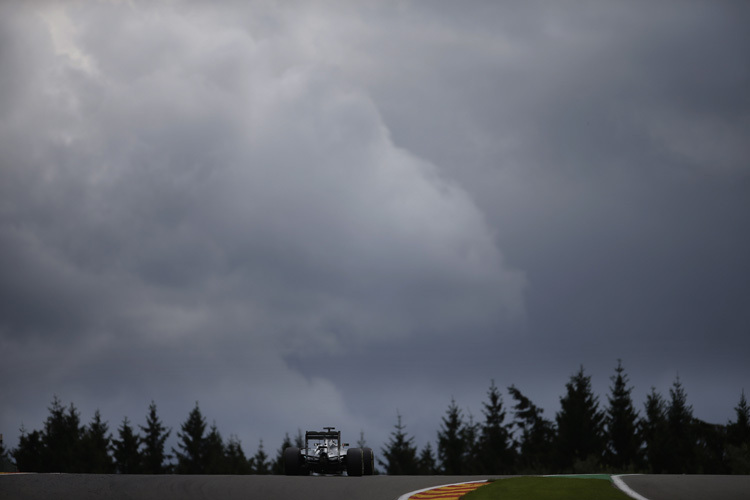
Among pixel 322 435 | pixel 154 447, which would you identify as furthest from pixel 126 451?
pixel 322 435

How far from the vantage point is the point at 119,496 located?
16.3 m

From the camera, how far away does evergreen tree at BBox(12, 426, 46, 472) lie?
115 m

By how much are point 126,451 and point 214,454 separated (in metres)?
11.5

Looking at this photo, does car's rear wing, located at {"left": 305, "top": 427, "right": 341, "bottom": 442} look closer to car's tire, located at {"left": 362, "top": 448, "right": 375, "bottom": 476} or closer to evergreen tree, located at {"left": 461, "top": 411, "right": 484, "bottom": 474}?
car's tire, located at {"left": 362, "top": 448, "right": 375, "bottom": 476}

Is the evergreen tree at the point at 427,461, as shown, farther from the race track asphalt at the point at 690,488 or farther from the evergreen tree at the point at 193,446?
the race track asphalt at the point at 690,488

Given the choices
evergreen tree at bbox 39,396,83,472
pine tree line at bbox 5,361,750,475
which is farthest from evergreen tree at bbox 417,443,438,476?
evergreen tree at bbox 39,396,83,472

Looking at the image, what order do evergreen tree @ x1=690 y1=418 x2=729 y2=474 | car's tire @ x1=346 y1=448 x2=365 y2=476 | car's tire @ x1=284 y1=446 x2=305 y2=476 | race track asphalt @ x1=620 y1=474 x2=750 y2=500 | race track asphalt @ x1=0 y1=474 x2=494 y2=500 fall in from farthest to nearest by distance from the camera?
1. evergreen tree @ x1=690 y1=418 x2=729 y2=474
2. car's tire @ x1=284 y1=446 x2=305 y2=476
3. car's tire @ x1=346 y1=448 x2=365 y2=476
4. race track asphalt @ x1=620 y1=474 x2=750 y2=500
5. race track asphalt @ x1=0 y1=474 x2=494 y2=500

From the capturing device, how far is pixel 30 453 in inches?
4540

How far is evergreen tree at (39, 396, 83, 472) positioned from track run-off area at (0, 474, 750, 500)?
311 ft

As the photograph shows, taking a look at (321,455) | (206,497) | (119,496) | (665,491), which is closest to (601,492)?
(665,491)

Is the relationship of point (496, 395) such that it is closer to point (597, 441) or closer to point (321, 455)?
point (597, 441)

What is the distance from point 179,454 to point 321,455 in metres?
93.0

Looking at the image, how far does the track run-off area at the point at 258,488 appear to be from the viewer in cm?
1661

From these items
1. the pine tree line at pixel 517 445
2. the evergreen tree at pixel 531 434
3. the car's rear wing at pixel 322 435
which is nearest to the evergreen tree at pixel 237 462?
the pine tree line at pixel 517 445
